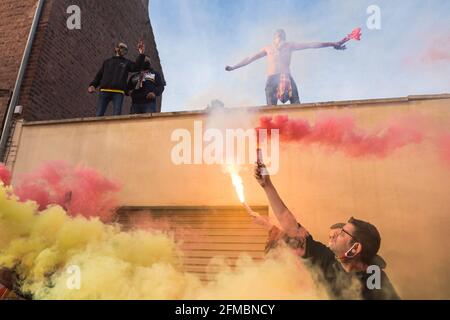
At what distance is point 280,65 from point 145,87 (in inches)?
106

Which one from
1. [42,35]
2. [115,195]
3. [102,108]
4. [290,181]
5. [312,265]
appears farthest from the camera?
[42,35]

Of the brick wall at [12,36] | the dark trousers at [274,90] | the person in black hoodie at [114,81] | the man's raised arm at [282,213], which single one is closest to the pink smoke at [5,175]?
the brick wall at [12,36]

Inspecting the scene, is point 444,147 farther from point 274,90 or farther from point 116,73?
point 116,73

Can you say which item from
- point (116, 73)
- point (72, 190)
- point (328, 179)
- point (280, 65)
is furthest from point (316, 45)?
point (72, 190)

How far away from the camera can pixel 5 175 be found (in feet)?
20.2

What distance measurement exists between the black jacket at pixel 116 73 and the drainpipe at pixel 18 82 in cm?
135

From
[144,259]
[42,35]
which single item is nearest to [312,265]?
[144,259]

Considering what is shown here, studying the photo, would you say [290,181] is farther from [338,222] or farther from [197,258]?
[197,258]

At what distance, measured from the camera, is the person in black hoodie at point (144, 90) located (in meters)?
7.12

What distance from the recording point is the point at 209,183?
5.50m

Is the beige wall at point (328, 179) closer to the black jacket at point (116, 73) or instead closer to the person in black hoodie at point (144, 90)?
the person in black hoodie at point (144, 90)
